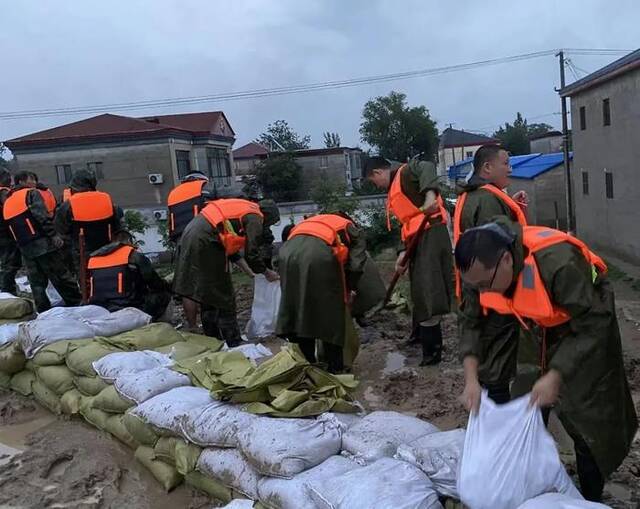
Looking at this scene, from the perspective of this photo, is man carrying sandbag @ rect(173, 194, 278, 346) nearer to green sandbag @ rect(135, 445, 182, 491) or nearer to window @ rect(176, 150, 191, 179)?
green sandbag @ rect(135, 445, 182, 491)

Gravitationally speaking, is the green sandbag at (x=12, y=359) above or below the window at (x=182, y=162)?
below

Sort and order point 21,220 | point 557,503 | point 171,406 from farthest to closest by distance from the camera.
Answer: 1. point 21,220
2. point 171,406
3. point 557,503

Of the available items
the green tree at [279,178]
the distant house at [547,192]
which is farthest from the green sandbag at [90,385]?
the green tree at [279,178]

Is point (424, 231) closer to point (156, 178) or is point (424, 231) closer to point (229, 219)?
point (229, 219)

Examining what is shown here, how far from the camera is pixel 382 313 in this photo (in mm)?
5898

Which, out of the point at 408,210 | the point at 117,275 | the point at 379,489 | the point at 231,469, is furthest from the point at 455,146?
the point at 379,489

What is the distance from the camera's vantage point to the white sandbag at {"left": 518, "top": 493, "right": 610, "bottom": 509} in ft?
5.70

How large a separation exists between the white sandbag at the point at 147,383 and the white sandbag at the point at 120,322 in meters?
1.01

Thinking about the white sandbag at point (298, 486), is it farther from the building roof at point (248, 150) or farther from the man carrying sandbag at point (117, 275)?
the building roof at point (248, 150)

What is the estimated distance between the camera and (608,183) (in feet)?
46.3

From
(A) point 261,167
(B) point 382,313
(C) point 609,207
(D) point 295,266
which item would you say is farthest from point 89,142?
(D) point 295,266

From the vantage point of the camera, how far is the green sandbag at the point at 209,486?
2799 mm

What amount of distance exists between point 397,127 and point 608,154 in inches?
856

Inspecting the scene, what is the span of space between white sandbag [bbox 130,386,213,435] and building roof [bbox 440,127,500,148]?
154ft
